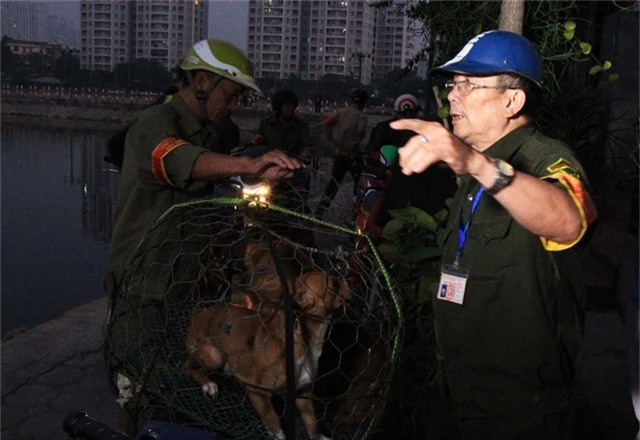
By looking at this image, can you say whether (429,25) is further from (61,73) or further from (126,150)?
(61,73)

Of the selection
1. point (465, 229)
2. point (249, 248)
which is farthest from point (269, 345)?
point (465, 229)

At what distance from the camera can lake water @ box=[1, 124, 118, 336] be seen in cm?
759

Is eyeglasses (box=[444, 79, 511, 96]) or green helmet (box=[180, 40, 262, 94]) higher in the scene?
green helmet (box=[180, 40, 262, 94])

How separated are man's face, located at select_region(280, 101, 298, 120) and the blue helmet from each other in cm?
629

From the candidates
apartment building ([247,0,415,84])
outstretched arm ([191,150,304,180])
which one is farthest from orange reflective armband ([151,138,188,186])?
apartment building ([247,0,415,84])

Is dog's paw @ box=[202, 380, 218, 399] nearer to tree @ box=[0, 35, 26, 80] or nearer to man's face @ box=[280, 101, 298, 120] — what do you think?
man's face @ box=[280, 101, 298, 120]

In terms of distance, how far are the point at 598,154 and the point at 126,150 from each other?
159 inches

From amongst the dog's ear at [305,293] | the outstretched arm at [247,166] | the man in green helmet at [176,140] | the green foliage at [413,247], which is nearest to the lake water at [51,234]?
the man in green helmet at [176,140]

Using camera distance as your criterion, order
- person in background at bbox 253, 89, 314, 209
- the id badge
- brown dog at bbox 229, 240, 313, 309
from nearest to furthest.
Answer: the id badge
brown dog at bbox 229, 240, 313, 309
person in background at bbox 253, 89, 314, 209

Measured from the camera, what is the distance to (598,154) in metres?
5.67

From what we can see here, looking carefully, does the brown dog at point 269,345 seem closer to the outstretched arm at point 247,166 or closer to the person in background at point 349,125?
the outstretched arm at point 247,166

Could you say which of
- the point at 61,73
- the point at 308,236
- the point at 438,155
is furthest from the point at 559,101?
the point at 61,73

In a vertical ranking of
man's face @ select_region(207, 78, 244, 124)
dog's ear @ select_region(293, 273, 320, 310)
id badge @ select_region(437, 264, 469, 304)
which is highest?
man's face @ select_region(207, 78, 244, 124)

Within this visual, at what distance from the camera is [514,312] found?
195 cm
